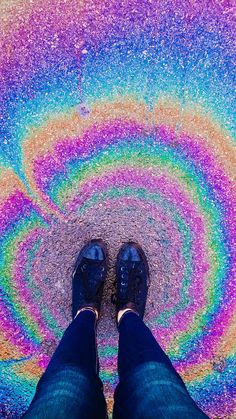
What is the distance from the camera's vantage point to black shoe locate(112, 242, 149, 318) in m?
2.44

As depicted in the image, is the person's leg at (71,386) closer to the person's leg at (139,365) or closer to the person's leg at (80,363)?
the person's leg at (80,363)

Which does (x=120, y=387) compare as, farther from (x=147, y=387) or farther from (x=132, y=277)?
(x=132, y=277)

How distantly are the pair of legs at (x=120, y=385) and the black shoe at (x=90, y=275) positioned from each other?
0.29m

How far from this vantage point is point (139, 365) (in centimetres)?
184

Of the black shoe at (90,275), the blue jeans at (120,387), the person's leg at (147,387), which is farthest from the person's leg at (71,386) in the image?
the black shoe at (90,275)

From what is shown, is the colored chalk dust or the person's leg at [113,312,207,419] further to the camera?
the colored chalk dust

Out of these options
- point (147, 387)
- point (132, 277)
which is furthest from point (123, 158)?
point (147, 387)

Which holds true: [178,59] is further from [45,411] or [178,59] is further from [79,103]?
[45,411]

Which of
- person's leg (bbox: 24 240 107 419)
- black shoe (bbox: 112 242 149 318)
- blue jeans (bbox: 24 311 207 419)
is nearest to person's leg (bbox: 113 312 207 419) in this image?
blue jeans (bbox: 24 311 207 419)

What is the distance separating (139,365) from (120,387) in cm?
13

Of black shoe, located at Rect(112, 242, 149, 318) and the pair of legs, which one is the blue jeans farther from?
black shoe, located at Rect(112, 242, 149, 318)

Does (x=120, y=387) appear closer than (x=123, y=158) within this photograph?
Yes

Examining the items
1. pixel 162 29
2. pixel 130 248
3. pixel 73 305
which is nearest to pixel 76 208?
pixel 130 248

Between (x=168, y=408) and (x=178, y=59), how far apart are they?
5.93ft
